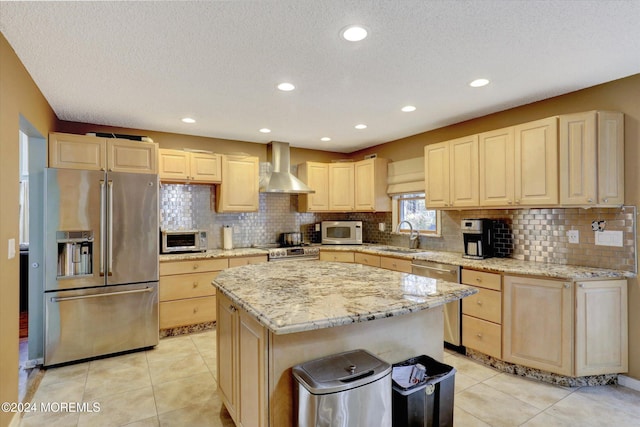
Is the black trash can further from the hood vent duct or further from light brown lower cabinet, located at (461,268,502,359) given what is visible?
the hood vent duct

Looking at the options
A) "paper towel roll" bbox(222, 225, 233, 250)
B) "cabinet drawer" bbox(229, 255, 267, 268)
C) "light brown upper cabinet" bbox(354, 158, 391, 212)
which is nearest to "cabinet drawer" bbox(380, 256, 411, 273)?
"light brown upper cabinet" bbox(354, 158, 391, 212)

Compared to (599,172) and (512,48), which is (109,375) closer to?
(512,48)

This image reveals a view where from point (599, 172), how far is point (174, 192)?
4478mm

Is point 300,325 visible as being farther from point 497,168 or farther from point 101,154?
point 101,154

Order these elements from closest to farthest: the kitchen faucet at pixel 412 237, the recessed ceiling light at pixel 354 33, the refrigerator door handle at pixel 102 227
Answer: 1. the recessed ceiling light at pixel 354 33
2. the refrigerator door handle at pixel 102 227
3. the kitchen faucet at pixel 412 237

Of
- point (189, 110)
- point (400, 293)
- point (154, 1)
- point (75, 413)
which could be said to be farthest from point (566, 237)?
point (75, 413)

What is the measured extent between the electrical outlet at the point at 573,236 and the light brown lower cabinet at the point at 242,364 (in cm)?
290

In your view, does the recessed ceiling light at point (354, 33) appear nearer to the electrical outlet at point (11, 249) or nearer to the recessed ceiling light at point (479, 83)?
the recessed ceiling light at point (479, 83)

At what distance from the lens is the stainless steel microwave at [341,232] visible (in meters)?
5.20

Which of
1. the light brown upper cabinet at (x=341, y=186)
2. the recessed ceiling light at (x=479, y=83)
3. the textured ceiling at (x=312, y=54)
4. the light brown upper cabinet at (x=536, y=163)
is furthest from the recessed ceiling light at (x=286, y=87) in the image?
the light brown upper cabinet at (x=341, y=186)

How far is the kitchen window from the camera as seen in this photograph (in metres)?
4.47

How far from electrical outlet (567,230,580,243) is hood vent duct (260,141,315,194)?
119 inches

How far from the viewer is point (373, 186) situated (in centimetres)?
489

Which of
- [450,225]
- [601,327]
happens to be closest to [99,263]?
[450,225]
